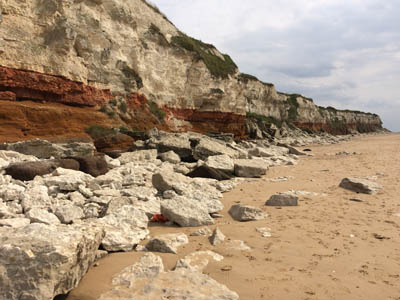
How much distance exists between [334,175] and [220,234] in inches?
302

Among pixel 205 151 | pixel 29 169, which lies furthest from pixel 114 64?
pixel 29 169

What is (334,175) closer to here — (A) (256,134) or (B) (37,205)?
(B) (37,205)

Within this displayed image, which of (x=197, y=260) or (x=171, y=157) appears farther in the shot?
(x=171, y=157)

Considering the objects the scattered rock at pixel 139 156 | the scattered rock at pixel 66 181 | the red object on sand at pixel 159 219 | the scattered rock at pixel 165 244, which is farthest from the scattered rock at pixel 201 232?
the scattered rock at pixel 139 156

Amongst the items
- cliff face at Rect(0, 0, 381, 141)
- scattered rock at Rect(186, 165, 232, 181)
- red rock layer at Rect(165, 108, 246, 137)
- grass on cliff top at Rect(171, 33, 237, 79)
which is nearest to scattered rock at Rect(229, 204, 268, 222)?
scattered rock at Rect(186, 165, 232, 181)

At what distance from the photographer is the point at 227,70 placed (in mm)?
29141

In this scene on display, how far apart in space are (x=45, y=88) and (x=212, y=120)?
1604 cm

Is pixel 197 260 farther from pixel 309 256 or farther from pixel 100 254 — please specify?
pixel 309 256

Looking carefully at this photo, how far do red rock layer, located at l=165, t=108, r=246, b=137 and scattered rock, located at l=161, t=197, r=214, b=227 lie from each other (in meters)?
16.1

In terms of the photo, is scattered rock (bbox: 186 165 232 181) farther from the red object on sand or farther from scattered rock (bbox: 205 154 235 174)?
the red object on sand

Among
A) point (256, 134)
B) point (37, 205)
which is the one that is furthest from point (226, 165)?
point (256, 134)

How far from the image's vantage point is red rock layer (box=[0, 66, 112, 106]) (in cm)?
1100

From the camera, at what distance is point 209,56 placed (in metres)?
29.1

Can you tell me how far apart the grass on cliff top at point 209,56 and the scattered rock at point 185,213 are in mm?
19363
